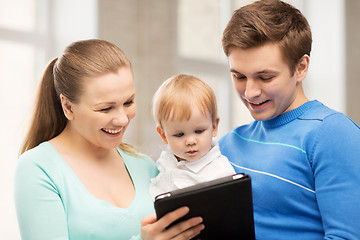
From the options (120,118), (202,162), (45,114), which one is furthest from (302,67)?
(45,114)

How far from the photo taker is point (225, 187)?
1329 millimetres

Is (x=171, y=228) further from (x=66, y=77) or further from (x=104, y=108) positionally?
(x=66, y=77)

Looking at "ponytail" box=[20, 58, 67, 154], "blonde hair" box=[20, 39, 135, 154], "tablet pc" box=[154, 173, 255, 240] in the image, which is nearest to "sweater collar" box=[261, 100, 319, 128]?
"tablet pc" box=[154, 173, 255, 240]

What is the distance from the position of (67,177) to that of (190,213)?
1.53 ft

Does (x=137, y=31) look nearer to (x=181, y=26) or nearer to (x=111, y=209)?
(x=181, y=26)

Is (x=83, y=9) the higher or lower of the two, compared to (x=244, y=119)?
higher

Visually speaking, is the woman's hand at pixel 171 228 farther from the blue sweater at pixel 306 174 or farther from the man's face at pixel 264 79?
the man's face at pixel 264 79

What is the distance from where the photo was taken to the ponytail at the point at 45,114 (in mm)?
1716

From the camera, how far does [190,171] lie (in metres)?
1.72

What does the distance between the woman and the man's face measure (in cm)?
40

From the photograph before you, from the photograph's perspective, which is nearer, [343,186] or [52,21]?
[343,186]

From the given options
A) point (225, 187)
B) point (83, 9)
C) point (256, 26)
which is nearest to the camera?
point (225, 187)

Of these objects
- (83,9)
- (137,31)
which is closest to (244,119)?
(137,31)

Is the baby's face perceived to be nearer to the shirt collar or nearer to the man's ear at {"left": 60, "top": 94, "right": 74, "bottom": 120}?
the shirt collar
